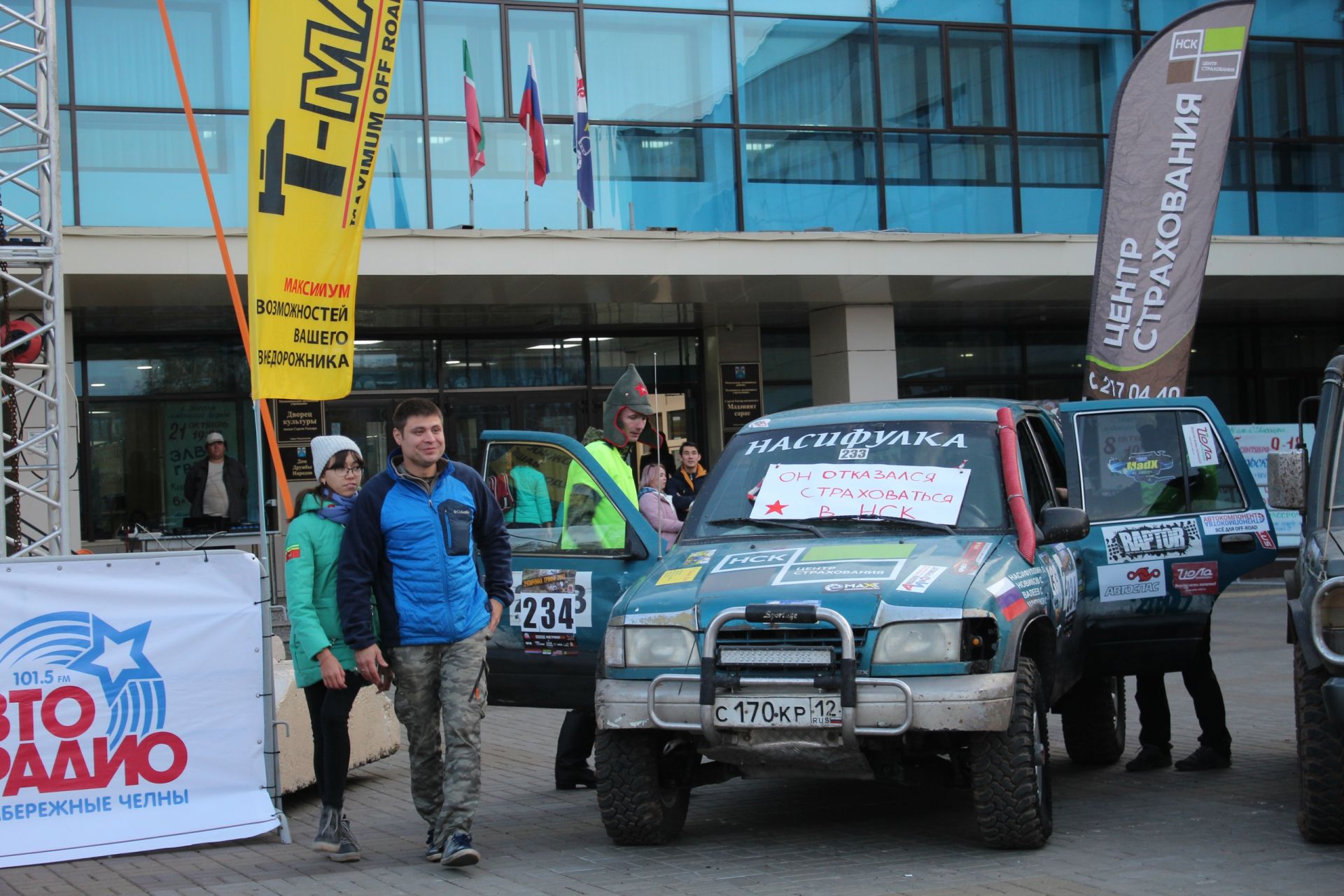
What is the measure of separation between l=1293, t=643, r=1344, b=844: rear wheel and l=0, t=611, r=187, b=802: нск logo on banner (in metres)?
4.81

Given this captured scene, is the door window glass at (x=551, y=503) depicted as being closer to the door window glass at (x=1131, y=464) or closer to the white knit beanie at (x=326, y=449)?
the white knit beanie at (x=326, y=449)

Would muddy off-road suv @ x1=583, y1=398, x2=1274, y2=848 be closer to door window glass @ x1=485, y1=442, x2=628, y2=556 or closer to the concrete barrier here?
door window glass @ x1=485, y1=442, x2=628, y2=556

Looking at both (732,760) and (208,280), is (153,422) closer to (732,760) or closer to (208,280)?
(208,280)

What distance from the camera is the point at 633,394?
8.34m

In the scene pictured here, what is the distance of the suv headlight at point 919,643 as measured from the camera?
577cm

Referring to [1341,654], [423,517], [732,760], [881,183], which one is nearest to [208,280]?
[881,183]

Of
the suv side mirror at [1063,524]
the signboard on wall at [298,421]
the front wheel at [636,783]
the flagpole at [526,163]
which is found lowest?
the front wheel at [636,783]

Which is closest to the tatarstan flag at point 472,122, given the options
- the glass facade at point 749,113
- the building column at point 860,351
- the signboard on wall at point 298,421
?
the glass facade at point 749,113

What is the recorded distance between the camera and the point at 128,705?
6539 millimetres

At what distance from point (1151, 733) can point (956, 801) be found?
1545 millimetres

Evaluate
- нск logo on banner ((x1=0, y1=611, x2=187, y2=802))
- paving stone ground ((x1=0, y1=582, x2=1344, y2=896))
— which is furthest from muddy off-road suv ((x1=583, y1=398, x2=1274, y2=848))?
нск logo on banner ((x1=0, y1=611, x2=187, y2=802))

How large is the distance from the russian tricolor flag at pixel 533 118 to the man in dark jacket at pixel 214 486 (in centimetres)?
564

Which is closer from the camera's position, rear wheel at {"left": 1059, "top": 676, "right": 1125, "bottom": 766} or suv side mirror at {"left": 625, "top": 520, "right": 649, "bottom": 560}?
suv side mirror at {"left": 625, "top": 520, "right": 649, "bottom": 560}

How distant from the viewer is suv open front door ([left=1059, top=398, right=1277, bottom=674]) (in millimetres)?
7715
